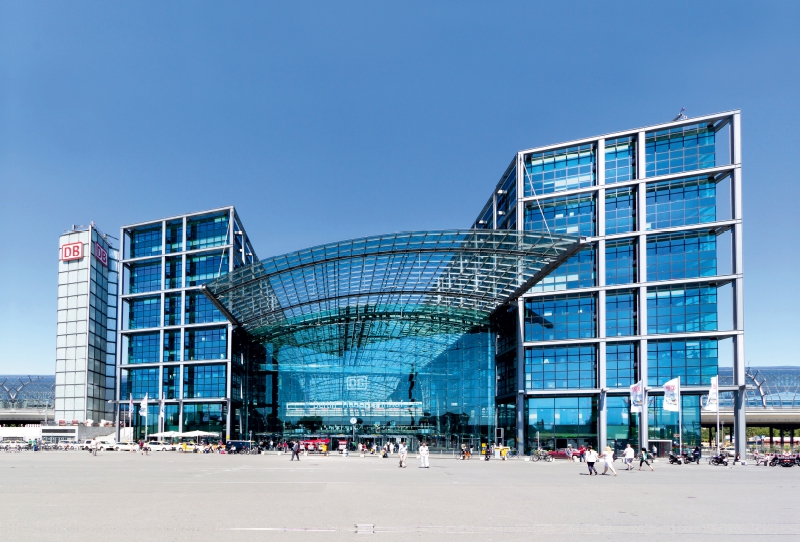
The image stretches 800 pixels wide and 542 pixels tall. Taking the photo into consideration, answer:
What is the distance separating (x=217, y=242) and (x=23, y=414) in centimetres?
5593

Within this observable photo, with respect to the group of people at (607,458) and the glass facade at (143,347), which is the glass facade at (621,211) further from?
the glass facade at (143,347)

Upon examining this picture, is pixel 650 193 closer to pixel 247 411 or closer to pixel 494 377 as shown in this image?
pixel 494 377

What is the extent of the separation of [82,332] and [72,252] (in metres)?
10.9

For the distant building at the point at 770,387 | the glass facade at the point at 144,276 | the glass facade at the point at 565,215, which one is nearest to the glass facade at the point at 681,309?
the glass facade at the point at 565,215

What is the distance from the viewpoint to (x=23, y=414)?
385 ft

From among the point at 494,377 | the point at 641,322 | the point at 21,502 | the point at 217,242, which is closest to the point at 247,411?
the point at 217,242

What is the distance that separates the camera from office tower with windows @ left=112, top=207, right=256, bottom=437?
282ft

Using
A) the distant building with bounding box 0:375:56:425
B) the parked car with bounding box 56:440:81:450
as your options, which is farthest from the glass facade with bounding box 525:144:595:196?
the distant building with bounding box 0:375:56:425

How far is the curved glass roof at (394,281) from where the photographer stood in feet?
184

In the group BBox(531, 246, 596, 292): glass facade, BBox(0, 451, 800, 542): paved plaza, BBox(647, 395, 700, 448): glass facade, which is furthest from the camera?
BBox(531, 246, 596, 292): glass facade

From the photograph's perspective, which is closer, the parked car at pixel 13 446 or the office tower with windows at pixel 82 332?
the parked car at pixel 13 446

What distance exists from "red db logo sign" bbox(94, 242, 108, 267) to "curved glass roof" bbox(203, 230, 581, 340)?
3101cm

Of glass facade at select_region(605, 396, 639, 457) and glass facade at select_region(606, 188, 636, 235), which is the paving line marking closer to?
glass facade at select_region(605, 396, 639, 457)

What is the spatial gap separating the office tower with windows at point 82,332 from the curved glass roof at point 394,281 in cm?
2799
